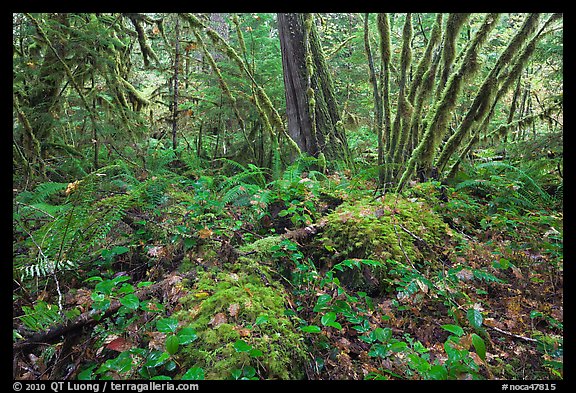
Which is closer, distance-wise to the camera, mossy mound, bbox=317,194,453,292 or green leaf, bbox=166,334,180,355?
green leaf, bbox=166,334,180,355

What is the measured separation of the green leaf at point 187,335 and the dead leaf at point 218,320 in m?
0.14

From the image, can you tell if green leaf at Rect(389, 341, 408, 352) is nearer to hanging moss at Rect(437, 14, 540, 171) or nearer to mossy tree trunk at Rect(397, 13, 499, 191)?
mossy tree trunk at Rect(397, 13, 499, 191)

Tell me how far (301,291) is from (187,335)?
1040mm

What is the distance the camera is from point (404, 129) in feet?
13.3

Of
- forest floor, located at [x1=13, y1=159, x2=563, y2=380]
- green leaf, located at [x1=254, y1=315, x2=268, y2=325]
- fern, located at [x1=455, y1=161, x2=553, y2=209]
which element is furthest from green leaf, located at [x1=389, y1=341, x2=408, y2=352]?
fern, located at [x1=455, y1=161, x2=553, y2=209]

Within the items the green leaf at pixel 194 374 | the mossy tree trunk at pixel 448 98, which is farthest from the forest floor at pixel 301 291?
the mossy tree trunk at pixel 448 98

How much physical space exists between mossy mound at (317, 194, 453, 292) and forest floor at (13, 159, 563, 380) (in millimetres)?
15

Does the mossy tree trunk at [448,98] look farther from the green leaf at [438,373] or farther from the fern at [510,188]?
the green leaf at [438,373]

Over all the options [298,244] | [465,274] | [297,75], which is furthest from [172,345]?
[297,75]

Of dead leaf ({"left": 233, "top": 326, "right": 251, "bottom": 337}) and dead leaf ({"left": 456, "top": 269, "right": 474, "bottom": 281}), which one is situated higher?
dead leaf ({"left": 233, "top": 326, "right": 251, "bottom": 337})

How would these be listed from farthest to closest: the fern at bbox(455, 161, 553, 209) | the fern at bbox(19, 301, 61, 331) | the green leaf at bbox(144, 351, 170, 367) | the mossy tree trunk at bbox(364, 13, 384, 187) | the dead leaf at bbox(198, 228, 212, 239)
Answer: the mossy tree trunk at bbox(364, 13, 384, 187) → the fern at bbox(455, 161, 553, 209) → the dead leaf at bbox(198, 228, 212, 239) → the fern at bbox(19, 301, 61, 331) → the green leaf at bbox(144, 351, 170, 367)

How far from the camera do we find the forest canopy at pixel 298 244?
75.3 inches

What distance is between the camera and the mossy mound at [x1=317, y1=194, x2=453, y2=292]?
9.50 ft
